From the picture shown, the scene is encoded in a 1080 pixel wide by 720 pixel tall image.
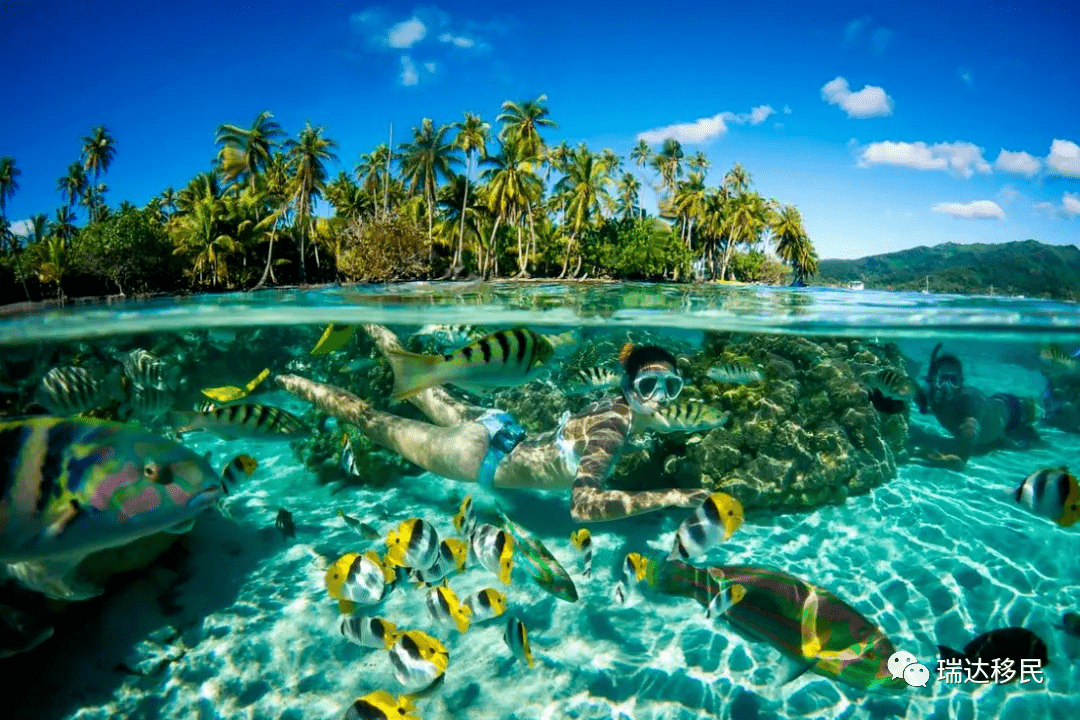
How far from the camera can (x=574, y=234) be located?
53.5 metres

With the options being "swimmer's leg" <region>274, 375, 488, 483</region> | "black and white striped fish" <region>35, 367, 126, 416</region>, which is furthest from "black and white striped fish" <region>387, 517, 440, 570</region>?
"black and white striped fish" <region>35, 367, 126, 416</region>

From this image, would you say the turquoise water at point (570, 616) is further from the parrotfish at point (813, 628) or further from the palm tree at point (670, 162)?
the palm tree at point (670, 162)

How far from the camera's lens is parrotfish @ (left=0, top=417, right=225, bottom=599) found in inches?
62.5

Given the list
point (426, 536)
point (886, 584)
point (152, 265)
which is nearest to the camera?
point (426, 536)

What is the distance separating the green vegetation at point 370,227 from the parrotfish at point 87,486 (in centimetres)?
3893

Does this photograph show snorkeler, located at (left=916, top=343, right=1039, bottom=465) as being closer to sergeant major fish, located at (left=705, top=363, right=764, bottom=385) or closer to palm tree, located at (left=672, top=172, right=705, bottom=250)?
sergeant major fish, located at (left=705, top=363, right=764, bottom=385)

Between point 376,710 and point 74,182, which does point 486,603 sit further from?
point 74,182

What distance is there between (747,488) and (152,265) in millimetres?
50753

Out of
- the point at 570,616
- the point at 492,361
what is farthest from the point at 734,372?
the point at 492,361

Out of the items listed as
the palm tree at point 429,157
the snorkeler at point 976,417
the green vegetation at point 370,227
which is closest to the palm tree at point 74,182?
the green vegetation at point 370,227

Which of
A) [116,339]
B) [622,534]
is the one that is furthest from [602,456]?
[116,339]

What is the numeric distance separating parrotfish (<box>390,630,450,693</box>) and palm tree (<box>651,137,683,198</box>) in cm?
8642

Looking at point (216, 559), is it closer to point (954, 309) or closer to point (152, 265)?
point (954, 309)

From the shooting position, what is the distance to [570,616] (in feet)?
19.2
